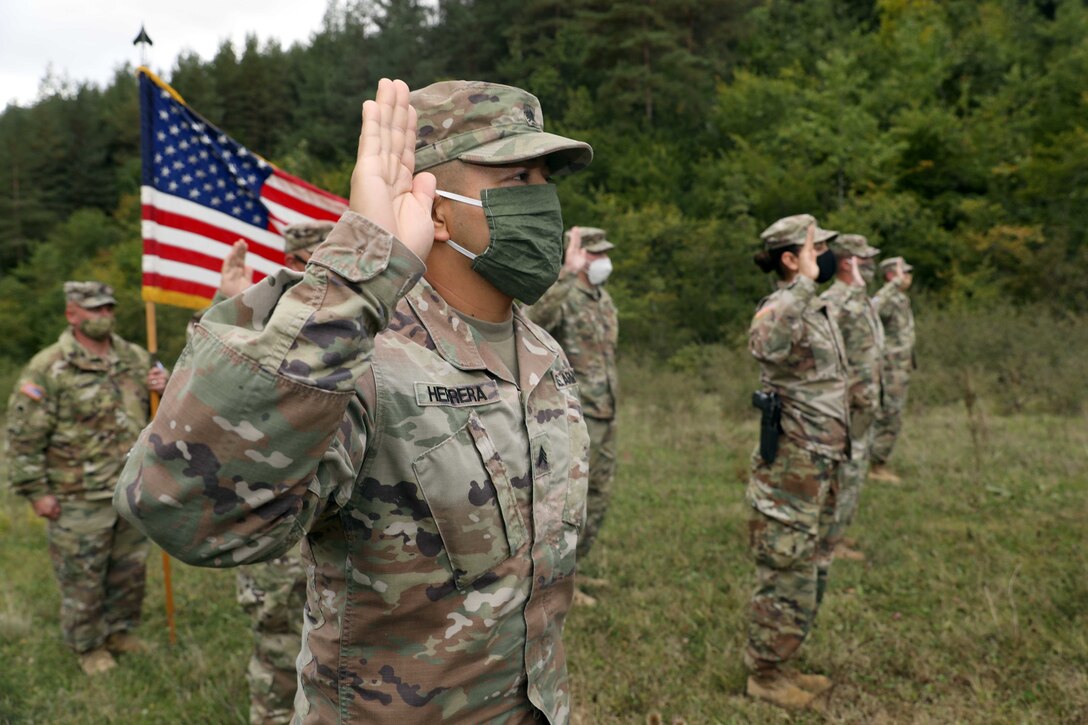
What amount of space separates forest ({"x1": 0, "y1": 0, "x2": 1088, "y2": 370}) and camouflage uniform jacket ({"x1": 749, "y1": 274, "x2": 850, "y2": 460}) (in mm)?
14427

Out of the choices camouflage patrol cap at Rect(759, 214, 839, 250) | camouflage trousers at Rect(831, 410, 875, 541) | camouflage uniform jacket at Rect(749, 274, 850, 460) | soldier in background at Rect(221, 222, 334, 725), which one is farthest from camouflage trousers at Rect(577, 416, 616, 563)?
soldier in background at Rect(221, 222, 334, 725)

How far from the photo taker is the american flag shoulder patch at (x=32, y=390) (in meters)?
4.97

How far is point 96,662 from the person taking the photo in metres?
4.93

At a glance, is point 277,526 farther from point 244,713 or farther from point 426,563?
point 244,713

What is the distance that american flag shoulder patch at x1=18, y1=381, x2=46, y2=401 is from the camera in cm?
497

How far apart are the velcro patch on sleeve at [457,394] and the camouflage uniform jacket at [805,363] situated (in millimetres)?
2676

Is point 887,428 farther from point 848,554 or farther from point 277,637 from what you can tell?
point 277,637

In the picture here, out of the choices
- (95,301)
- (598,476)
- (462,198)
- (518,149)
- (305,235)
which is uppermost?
(518,149)

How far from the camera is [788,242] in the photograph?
4.15m

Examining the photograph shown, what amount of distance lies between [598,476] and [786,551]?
6.79 ft

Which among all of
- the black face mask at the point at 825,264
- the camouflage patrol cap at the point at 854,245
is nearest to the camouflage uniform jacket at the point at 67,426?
the black face mask at the point at 825,264

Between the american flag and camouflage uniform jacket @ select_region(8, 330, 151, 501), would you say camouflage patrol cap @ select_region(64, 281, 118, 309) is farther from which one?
the american flag

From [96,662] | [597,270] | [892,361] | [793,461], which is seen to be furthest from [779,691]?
[892,361]

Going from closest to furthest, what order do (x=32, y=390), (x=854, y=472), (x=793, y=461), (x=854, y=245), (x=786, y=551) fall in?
1. (x=786, y=551)
2. (x=793, y=461)
3. (x=32, y=390)
4. (x=854, y=472)
5. (x=854, y=245)
